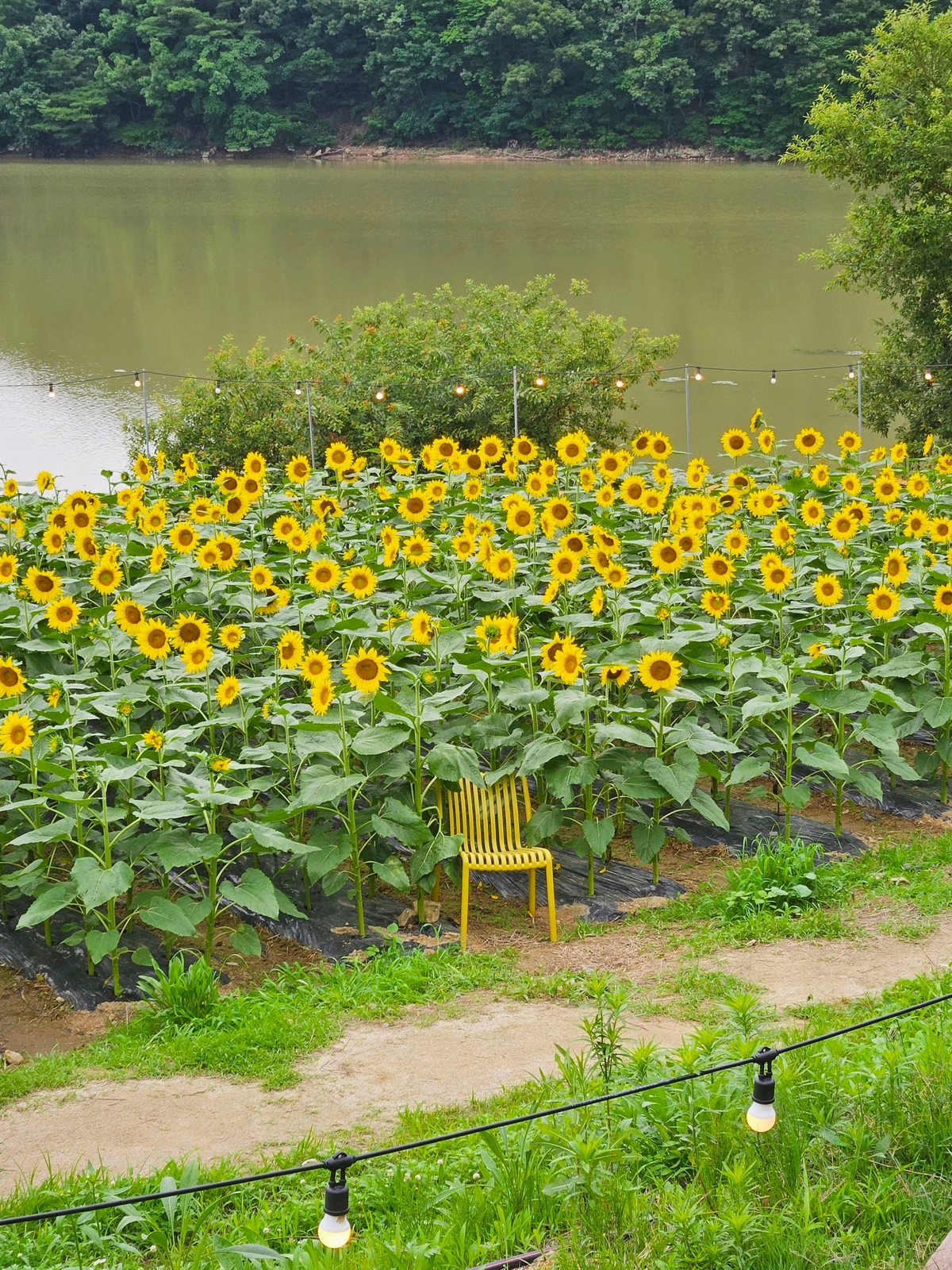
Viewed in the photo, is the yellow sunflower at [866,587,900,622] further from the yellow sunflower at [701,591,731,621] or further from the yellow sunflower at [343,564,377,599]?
the yellow sunflower at [343,564,377,599]

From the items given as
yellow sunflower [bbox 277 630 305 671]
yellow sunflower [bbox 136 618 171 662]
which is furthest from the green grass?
yellow sunflower [bbox 136 618 171 662]

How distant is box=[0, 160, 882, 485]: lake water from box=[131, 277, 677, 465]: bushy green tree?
6.59 ft

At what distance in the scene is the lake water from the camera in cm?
2078

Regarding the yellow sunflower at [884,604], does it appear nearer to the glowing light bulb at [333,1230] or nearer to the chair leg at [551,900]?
the chair leg at [551,900]

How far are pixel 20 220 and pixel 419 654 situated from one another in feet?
110

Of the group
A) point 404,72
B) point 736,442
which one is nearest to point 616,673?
point 736,442

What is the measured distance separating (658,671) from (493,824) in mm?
894

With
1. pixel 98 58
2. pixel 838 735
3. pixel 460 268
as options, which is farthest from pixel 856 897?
pixel 98 58

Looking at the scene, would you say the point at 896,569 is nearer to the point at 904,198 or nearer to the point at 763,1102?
the point at 763,1102

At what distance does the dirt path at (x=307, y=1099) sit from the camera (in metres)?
3.83

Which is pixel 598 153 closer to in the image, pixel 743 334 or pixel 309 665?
pixel 743 334

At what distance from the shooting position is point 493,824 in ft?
18.7

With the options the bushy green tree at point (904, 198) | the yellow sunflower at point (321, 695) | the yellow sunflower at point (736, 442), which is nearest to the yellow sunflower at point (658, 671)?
the yellow sunflower at point (321, 695)

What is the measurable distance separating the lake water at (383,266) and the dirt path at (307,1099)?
37.4 ft
